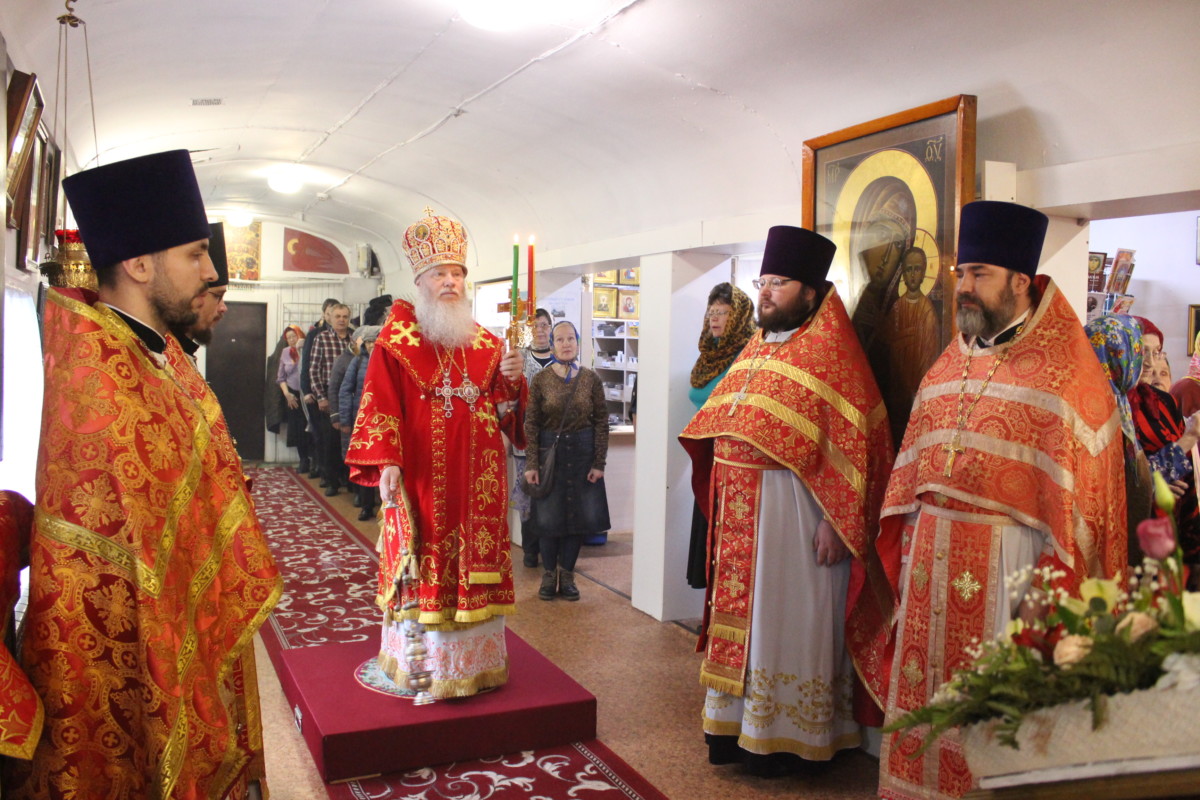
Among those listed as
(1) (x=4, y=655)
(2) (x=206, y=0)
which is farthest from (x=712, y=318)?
(1) (x=4, y=655)

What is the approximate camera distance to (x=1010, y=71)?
3201 millimetres

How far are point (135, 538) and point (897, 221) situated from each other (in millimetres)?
2835

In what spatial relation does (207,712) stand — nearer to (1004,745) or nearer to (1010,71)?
(1004,745)

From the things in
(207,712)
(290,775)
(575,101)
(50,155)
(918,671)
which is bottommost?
(290,775)

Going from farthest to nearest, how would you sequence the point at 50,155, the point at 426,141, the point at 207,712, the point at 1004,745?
the point at 426,141, the point at 50,155, the point at 207,712, the point at 1004,745

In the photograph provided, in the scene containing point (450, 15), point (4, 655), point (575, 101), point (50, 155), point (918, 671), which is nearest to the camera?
point (4, 655)

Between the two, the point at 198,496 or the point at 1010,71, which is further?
the point at 1010,71

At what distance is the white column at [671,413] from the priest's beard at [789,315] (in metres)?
1.71

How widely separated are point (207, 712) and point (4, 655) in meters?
0.41

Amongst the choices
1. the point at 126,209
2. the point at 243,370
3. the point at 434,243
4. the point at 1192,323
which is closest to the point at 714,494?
the point at 434,243

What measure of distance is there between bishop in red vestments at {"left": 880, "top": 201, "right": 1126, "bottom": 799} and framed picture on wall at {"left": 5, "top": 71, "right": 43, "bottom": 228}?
2.87 m

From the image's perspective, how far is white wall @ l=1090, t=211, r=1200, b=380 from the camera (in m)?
6.30

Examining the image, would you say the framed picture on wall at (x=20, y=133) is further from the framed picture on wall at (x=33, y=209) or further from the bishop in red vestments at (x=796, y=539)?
the bishop in red vestments at (x=796, y=539)

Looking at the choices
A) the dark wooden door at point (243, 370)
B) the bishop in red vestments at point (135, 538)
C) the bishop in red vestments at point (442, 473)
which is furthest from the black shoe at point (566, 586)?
the dark wooden door at point (243, 370)
